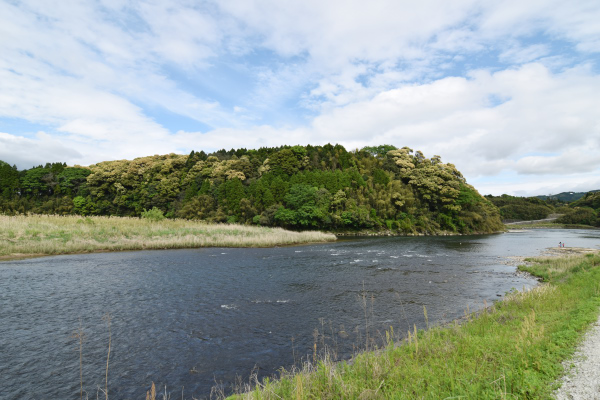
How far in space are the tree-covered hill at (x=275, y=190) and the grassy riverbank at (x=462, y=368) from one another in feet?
167

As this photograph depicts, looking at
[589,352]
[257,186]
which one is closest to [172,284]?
[589,352]

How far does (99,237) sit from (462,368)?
3350 cm

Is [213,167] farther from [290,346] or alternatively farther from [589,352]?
[589,352]

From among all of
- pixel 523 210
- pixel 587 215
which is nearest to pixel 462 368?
pixel 587 215

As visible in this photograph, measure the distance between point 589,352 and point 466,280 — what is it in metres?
14.1

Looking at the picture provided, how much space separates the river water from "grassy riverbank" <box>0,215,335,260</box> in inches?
147

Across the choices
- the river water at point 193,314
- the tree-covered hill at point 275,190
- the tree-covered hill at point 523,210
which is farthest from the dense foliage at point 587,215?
the river water at point 193,314

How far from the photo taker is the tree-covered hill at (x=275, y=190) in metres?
63.6

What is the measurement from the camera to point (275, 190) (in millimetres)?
65812

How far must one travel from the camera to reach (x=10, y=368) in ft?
25.4

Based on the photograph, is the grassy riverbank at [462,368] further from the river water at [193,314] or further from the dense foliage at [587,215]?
the dense foliage at [587,215]

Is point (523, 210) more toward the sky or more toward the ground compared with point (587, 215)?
more toward the sky

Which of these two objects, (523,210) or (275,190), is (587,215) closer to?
(523,210)

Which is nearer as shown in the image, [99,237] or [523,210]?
[99,237]
